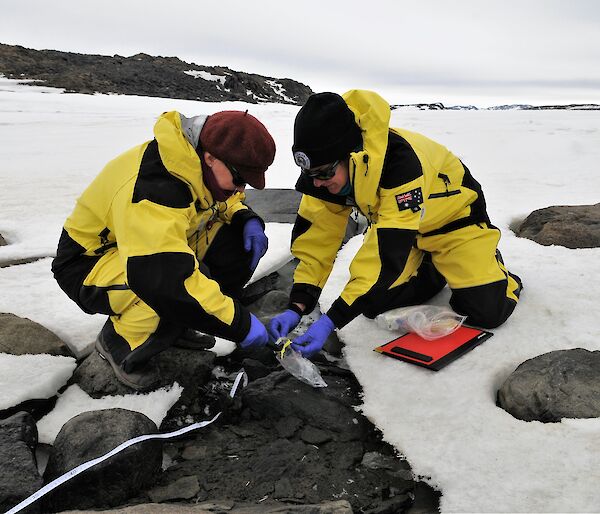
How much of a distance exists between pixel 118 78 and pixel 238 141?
27847 millimetres

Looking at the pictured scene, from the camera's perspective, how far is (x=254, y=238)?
2584 millimetres

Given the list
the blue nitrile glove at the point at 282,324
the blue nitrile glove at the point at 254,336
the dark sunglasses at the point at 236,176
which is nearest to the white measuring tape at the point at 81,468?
the blue nitrile glove at the point at 254,336

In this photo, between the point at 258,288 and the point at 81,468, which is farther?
the point at 258,288

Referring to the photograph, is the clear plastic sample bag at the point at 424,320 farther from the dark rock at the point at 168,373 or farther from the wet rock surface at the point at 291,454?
the dark rock at the point at 168,373

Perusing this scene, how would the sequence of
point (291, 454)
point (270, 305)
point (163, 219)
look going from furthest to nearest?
1. point (270, 305)
2. point (291, 454)
3. point (163, 219)

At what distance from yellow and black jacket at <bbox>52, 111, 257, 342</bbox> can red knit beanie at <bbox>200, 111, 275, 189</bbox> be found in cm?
7

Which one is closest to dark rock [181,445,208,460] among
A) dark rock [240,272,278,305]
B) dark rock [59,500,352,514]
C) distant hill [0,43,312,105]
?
dark rock [59,500,352,514]

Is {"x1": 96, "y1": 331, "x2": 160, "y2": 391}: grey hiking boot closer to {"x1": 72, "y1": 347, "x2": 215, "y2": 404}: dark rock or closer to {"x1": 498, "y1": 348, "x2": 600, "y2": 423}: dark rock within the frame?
{"x1": 72, "y1": 347, "x2": 215, "y2": 404}: dark rock

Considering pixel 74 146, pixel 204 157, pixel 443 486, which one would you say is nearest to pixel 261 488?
pixel 443 486

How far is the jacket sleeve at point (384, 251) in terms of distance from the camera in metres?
2.16

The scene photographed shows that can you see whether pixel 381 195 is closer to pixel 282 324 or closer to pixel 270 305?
pixel 282 324

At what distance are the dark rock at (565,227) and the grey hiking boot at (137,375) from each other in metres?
2.72

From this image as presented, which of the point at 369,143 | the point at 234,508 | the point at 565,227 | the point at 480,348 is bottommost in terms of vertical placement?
the point at 234,508

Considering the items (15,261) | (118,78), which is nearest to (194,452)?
(15,261)
